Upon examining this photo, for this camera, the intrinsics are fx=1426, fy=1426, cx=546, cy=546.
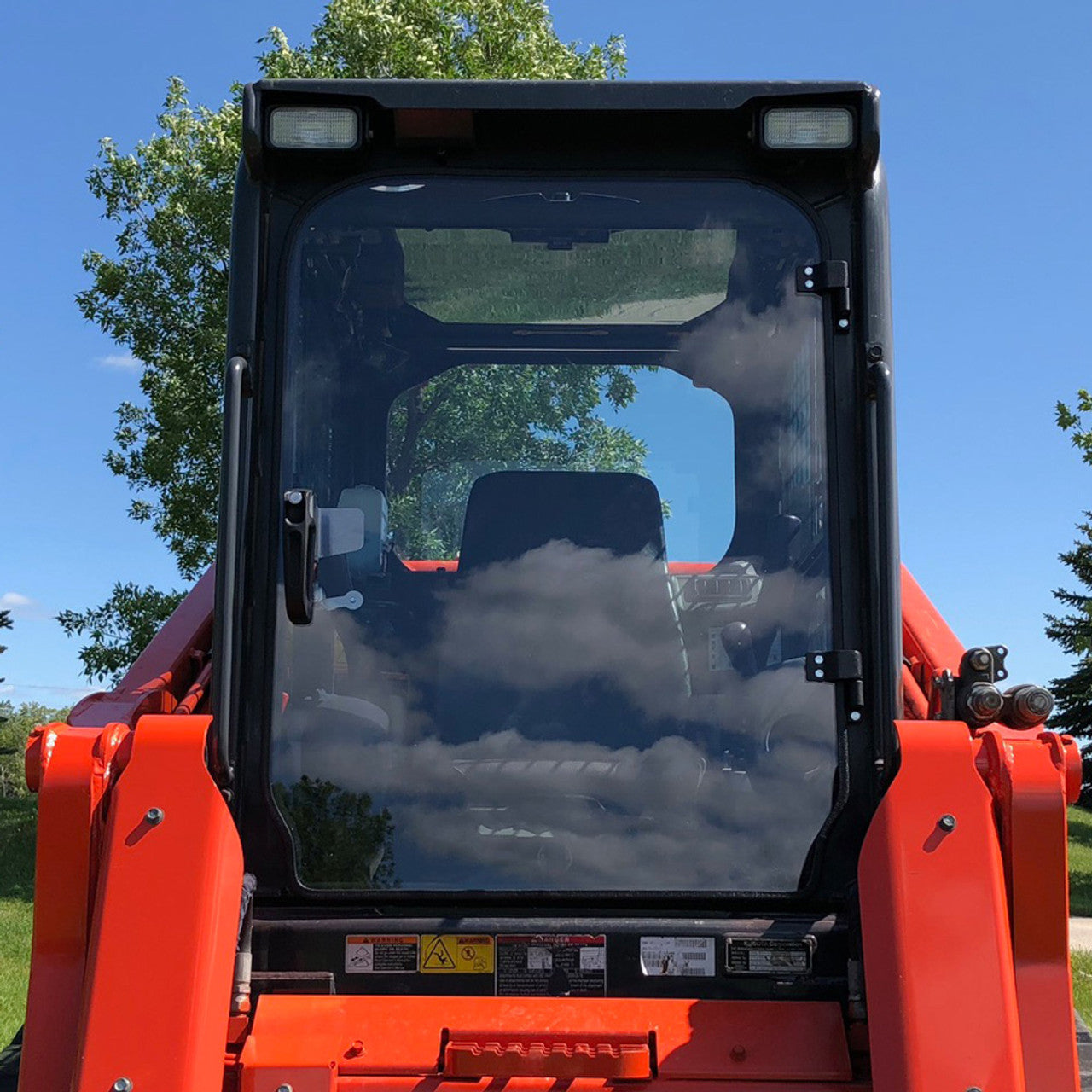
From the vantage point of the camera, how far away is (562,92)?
310 centimetres

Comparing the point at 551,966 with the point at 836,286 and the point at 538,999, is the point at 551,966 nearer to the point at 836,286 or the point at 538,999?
the point at 538,999

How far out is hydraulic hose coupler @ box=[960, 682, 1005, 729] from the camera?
3.00m

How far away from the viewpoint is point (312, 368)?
10.5ft

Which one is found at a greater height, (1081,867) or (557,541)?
(1081,867)

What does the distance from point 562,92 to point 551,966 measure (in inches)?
72.9

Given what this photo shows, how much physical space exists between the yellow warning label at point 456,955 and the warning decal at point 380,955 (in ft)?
0.09

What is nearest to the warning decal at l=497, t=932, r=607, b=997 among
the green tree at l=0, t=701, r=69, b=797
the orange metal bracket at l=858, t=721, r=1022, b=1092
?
the orange metal bracket at l=858, t=721, r=1022, b=1092

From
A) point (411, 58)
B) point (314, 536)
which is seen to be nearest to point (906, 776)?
point (314, 536)

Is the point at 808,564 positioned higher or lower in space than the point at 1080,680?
lower

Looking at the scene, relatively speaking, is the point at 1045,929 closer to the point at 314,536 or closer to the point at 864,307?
the point at 864,307

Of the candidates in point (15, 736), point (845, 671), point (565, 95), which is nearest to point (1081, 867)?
point (845, 671)

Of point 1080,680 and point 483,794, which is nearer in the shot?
point 483,794

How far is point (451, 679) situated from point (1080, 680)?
94.1 ft

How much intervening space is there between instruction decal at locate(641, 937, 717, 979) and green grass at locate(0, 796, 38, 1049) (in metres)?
4.89
